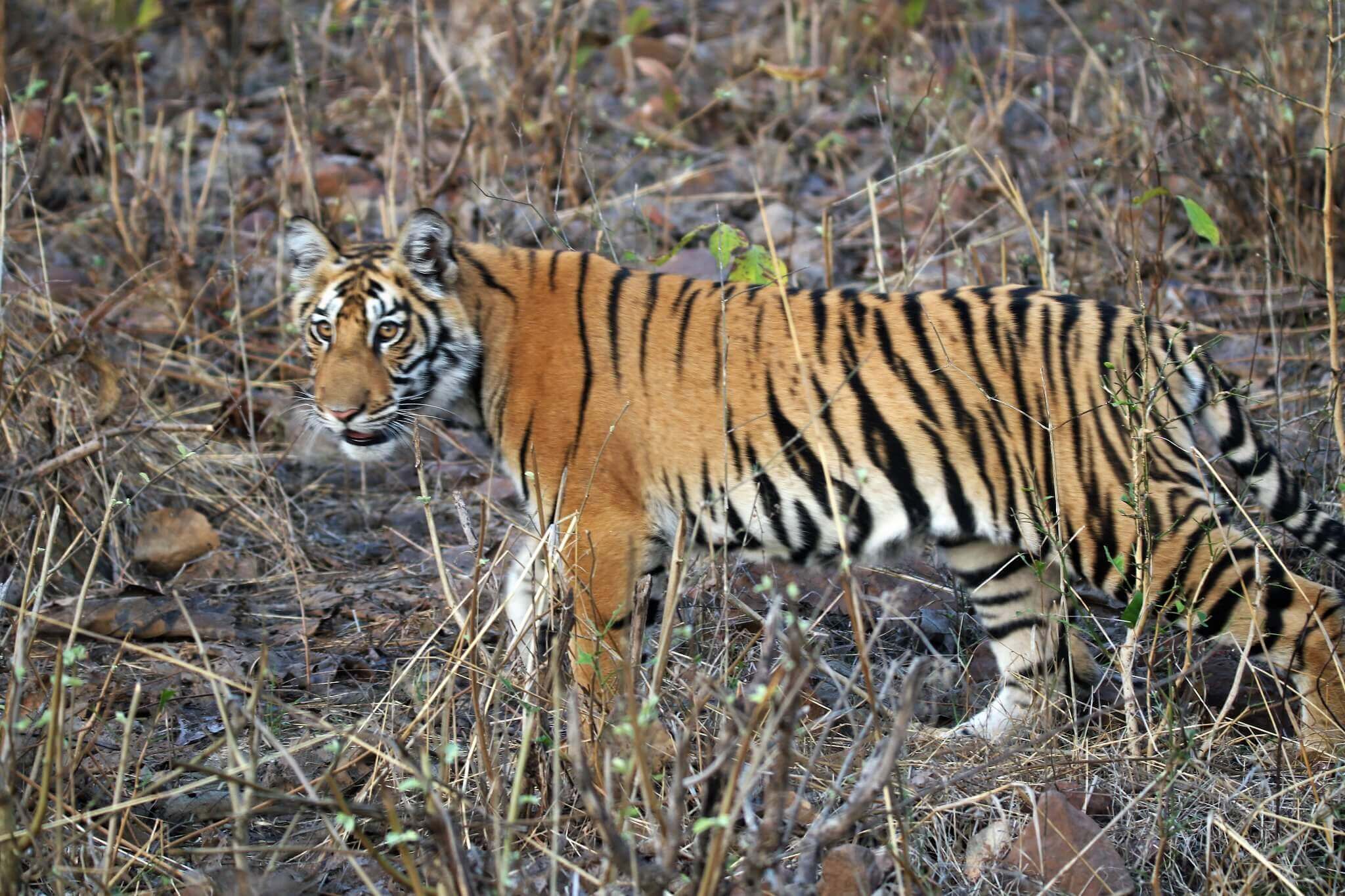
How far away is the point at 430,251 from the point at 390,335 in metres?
0.26

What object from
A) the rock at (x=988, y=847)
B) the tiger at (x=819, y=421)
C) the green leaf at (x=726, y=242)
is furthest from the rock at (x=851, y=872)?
the green leaf at (x=726, y=242)

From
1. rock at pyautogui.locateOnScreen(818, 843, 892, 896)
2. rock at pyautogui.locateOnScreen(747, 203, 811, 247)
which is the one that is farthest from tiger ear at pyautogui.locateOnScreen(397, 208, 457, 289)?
rock at pyautogui.locateOnScreen(747, 203, 811, 247)

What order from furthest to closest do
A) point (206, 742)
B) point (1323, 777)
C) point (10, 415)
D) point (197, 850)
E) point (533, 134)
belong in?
point (533, 134) < point (10, 415) < point (206, 742) < point (1323, 777) < point (197, 850)

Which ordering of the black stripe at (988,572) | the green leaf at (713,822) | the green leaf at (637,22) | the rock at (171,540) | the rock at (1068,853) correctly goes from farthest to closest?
1. the green leaf at (637,22)
2. the rock at (171,540)
3. the black stripe at (988,572)
4. the rock at (1068,853)
5. the green leaf at (713,822)

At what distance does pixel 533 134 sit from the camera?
6781 millimetres

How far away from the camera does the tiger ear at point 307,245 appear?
12.7 feet

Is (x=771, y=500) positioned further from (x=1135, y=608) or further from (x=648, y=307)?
(x=1135, y=608)

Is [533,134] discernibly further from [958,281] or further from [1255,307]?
[1255,307]

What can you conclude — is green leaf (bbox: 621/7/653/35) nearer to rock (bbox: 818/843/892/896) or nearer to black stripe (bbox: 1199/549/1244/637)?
black stripe (bbox: 1199/549/1244/637)

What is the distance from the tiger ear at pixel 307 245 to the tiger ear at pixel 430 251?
22 centimetres

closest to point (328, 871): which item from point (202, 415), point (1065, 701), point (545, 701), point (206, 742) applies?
point (545, 701)

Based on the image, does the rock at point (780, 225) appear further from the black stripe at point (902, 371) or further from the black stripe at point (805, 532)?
the black stripe at point (805, 532)

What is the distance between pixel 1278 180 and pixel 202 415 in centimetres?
451

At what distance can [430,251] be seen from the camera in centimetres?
378
